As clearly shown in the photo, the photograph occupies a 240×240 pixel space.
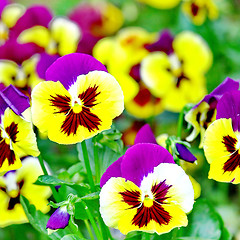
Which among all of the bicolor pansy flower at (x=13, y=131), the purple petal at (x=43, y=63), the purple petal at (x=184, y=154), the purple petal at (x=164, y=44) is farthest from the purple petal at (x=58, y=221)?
the purple petal at (x=164, y=44)

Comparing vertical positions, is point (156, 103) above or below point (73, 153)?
above

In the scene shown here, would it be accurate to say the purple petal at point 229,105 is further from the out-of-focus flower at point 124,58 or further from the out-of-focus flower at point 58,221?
the out-of-focus flower at point 124,58

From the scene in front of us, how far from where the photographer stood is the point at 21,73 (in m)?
1.37

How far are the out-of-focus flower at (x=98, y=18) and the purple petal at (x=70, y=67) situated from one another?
121cm

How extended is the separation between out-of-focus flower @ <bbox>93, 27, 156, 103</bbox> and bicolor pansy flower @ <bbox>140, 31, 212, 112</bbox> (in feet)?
0.19

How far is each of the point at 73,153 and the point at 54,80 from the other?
84 cm

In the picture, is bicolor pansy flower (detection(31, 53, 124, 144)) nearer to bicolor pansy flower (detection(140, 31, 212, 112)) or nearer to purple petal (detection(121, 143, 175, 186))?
purple petal (detection(121, 143, 175, 186))

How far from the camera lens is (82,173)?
38.4 inches

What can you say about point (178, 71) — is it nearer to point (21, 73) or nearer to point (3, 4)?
point (21, 73)

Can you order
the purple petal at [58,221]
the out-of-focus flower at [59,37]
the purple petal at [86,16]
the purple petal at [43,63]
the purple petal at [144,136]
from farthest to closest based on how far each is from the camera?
the purple petal at [86,16] → the out-of-focus flower at [59,37] → the purple petal at [43,63] → the purple petal at [144,136] → the purple petal at [58,221]

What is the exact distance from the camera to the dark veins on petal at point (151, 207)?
78cm

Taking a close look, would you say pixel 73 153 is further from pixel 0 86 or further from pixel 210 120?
pixel 210 120

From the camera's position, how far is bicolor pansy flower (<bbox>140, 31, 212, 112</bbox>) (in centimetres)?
153

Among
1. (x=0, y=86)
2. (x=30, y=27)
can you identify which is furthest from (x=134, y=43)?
(x=0, y=86)
